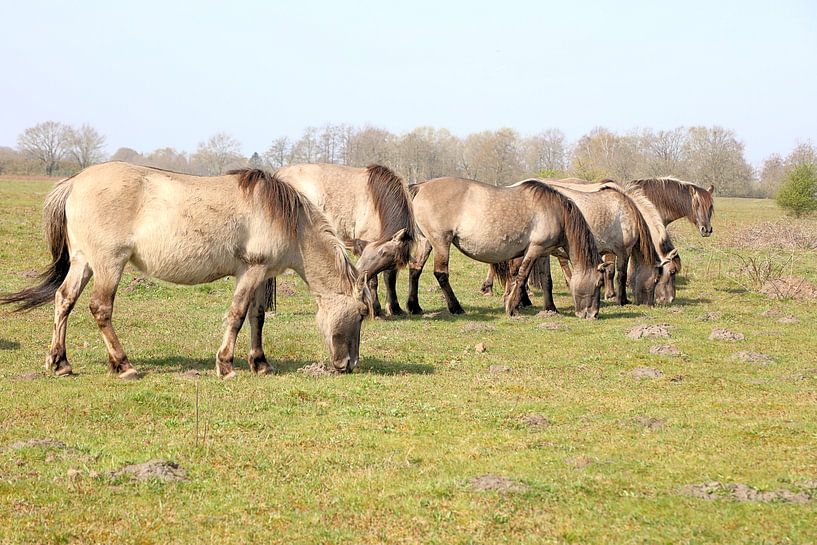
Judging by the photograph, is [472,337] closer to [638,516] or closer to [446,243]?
[446,243]

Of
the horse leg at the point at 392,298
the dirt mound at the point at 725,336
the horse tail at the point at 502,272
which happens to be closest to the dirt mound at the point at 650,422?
the dirt mound at the point at 725,336

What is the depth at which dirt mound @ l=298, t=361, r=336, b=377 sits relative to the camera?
1057cm

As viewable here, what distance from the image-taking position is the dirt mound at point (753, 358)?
38.9 ft

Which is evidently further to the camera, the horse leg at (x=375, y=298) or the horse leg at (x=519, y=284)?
the horse leg at (x=519, y=284)

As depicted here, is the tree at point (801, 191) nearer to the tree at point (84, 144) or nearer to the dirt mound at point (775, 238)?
the dirt mound at point (775, 238)

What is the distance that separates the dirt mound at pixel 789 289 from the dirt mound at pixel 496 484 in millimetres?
15197

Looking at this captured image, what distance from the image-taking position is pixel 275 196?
33.8 feet

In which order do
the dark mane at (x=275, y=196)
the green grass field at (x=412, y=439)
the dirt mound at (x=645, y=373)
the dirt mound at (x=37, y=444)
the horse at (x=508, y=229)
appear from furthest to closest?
the horse at (x=508, y=229) → the dirt mound at (x=645, y=373) → the dark mane at (x=275, y=196) → the dirt mound at (x=37, y=444) → the green grass field at (x=412, y=439)

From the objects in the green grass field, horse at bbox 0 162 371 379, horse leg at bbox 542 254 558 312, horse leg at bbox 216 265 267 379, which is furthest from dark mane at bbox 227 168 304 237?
horse leg at bbox 542 254 558 312

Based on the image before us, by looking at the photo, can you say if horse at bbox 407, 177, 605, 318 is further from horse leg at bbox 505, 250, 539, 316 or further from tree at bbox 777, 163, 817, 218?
tree at bbox 777, 163, 817, 218

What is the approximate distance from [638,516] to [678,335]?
8.91m

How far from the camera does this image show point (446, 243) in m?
16.9

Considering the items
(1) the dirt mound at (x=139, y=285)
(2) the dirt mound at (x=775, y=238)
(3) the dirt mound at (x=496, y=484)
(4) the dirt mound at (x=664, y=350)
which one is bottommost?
(4) the dirt mound at (x=664, y=350)

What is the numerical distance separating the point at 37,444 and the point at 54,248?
3972mm
